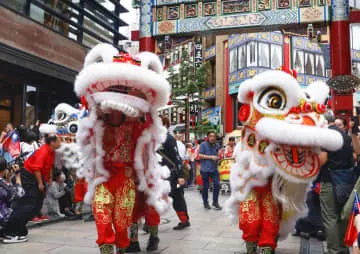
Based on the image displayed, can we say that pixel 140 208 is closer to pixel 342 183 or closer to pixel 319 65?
pixel 342 183

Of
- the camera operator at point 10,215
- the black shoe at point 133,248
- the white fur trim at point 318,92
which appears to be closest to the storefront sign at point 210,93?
the camera operator at point 10,215

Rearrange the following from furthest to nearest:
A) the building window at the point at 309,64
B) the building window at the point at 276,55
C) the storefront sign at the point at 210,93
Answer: the storefront sign at the point at 210,93 < the building window at the point at 309,64 < the building window at the point at 276,55

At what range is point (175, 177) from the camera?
648 centimetres

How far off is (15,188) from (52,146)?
0.81 m

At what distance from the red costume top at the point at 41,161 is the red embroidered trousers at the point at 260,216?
118 inches

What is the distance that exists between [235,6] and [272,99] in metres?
15.1

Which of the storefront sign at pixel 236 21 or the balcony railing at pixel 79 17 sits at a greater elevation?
the storefront sign at pixel 236 21

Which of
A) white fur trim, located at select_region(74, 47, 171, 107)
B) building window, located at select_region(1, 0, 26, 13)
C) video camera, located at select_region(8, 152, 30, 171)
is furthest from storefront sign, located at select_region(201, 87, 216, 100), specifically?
white fur trim, located at select_region(74, 47, 171, 107)

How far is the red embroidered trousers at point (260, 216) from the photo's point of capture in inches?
155

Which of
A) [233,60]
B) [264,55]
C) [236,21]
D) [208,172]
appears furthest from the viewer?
[233,60]

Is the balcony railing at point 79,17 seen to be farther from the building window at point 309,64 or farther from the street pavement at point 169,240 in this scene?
the building window at point 309,64

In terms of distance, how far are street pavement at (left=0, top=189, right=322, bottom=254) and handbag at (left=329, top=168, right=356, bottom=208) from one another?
1.04 metres

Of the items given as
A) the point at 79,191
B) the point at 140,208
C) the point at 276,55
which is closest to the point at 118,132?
the point at 140,208

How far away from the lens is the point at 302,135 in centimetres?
340
